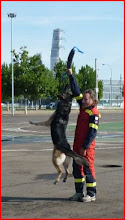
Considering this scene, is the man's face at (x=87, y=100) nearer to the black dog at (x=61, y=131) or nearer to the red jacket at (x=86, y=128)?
the red jacket at (x=86, y=128)

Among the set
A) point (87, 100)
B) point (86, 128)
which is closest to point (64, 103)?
point (87, 100)

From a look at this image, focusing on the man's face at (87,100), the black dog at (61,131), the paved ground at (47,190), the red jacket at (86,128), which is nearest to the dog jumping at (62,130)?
the black dog at (61,131)

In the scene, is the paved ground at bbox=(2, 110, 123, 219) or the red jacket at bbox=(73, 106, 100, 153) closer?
the red jacket at bbox=(73, 106, 100, 153)

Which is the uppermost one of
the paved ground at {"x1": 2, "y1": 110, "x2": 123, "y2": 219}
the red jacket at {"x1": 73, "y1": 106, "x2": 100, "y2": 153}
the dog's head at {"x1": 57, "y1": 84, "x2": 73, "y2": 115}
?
the dog's head at {"x1": 57, "y1": 84, "x2": 73, "y2": 115}

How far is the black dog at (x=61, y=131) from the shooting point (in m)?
4.62

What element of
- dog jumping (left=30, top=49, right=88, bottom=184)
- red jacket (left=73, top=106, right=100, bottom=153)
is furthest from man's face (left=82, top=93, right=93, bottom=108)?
dog jumping (left=30, top=49, right=88, bottom=184)

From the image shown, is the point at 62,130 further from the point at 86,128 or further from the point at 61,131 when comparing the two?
the point at 86,128

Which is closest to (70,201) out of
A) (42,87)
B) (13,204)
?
(13,204)

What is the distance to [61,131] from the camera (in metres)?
4.65

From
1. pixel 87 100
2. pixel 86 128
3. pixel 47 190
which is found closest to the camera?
pixel 87 100

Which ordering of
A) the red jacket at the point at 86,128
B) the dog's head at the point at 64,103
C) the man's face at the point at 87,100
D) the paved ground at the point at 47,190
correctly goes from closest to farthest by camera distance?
the dog's head at the point at 64,103 → the man's face at the point at 87,100 → the red jacket at the point at 86,128 → the paved ground at the point at 47,190

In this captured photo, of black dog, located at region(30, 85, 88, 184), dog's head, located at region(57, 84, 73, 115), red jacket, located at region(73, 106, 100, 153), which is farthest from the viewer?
red jacket, located at region(73, 106, 100, 153)

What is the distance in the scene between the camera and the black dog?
462cm

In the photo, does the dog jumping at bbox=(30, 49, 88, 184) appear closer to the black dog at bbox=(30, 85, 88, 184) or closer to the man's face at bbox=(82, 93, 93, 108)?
the black dog at bbox=(30, 85, 88, 184)
